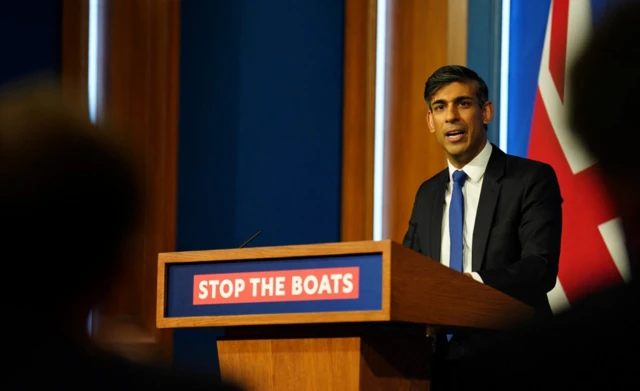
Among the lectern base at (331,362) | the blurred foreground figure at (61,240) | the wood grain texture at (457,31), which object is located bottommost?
the lectern base at (331,362)

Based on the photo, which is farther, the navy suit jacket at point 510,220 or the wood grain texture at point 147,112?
the wood grain texture at point 147,112

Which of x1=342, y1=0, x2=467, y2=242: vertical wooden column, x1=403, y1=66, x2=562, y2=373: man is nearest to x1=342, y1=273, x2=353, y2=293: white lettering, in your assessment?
x1=403, y1=66, x2=562, y2=373: man

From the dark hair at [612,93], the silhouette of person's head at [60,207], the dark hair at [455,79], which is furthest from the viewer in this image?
the dark hair at [455,79]

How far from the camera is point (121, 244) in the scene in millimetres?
858

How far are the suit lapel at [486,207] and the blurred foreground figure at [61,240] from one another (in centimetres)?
182

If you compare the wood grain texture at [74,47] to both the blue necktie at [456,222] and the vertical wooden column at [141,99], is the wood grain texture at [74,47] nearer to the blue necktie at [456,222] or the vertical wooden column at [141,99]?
the vertical wooden column at [141,99]

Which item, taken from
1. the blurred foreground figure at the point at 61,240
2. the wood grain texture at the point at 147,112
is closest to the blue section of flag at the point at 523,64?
the wood grain texture at the point at 147,112

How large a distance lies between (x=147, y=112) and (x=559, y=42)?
155cm

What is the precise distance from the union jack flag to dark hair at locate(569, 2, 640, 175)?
7.79ft

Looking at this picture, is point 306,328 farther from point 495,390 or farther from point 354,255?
point 495,390

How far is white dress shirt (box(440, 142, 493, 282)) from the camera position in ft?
9.02

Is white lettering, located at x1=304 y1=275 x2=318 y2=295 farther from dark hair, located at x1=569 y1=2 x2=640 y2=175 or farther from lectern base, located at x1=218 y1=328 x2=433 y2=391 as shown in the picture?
dark hair, located at x1=569 y1=2 x2=640 y2=175

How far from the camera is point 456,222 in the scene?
8.92ft

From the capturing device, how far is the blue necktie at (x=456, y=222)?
2689 mm
